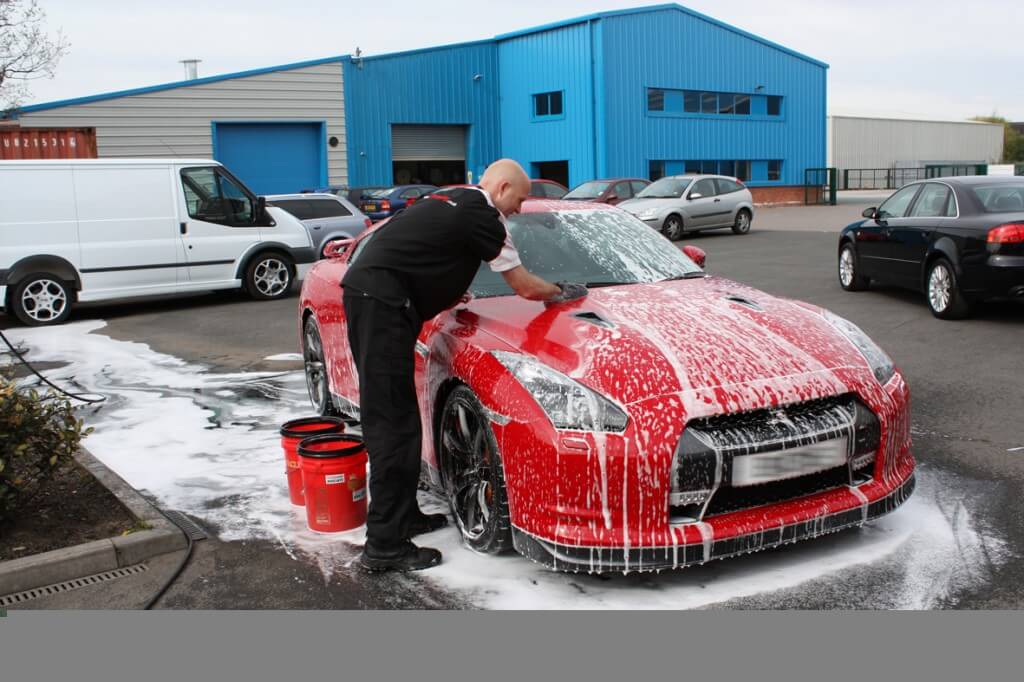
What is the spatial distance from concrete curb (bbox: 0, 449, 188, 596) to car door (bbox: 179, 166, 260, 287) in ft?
30.1

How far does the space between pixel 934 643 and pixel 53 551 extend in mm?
3486

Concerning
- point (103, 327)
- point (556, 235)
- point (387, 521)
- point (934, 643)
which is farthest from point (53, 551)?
point (103, 327)

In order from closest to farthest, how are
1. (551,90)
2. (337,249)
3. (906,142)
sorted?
(337,249)
(551,90)
(906,142)

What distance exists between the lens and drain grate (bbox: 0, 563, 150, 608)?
13.1 feet

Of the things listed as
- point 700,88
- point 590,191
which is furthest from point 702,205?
point 700,88

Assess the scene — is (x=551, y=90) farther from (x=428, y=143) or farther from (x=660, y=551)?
(x=660, y=551)

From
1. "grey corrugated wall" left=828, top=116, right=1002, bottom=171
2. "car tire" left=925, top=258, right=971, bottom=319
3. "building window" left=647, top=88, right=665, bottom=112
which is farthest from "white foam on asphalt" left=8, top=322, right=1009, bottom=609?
"grey corrugated wall" left=828, top=116, right=1002, bottom=171

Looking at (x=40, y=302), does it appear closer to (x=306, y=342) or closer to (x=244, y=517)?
(x=306, y=342)

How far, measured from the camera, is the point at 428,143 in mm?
36094

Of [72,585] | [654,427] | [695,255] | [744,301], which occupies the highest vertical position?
[695,255]

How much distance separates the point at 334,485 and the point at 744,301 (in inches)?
82.2

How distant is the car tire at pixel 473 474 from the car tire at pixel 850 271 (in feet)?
29.5

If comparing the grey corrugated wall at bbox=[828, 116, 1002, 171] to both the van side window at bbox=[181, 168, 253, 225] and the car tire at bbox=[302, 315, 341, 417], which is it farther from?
the car tire at bbox=[302, 315, 341, 417]

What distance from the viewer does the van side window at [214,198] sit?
1321 centimetres
